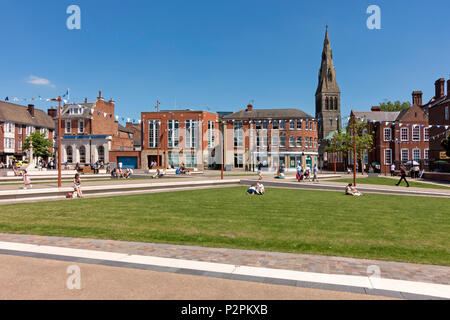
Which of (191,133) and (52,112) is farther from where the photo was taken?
(52,112)

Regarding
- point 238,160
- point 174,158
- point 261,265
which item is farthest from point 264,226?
point 174,158

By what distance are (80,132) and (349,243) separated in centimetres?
6261

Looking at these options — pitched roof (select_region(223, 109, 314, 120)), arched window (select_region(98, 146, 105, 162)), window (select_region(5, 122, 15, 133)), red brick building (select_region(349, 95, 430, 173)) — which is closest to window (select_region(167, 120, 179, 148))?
pitched roof (select_region(223, 109, 314, 120))

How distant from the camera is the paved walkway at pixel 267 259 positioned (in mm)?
5617

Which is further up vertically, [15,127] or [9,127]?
[15,127]

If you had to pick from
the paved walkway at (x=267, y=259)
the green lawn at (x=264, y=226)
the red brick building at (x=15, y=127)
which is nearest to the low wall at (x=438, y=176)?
the green lawn at (x=264, y=226)

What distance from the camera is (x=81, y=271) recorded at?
5.62 meters

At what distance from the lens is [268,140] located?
61.5 metres

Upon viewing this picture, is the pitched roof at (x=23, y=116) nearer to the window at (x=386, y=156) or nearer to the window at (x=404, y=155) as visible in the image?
the window at (x=386, y=156)

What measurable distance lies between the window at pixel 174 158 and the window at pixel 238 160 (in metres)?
11.1

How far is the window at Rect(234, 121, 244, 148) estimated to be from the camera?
6088 cm

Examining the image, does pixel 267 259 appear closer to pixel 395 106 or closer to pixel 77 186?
pixel 77 186

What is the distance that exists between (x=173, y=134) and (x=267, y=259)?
54754mm
